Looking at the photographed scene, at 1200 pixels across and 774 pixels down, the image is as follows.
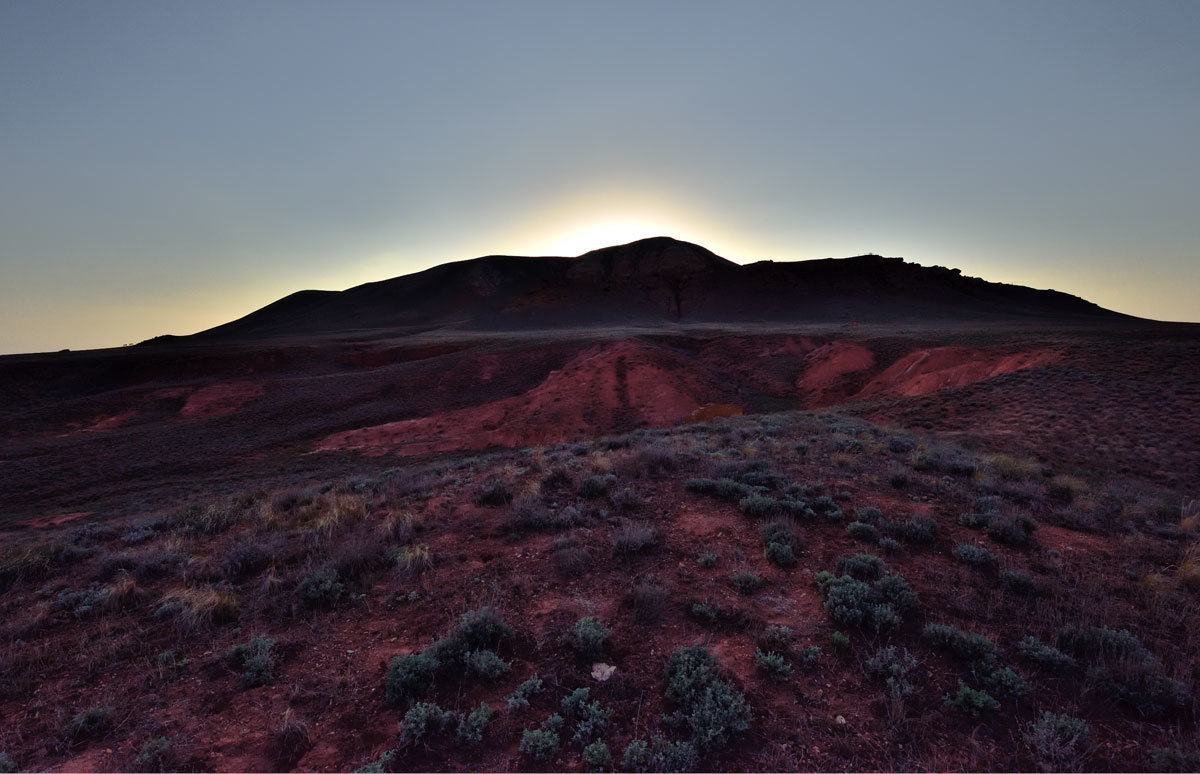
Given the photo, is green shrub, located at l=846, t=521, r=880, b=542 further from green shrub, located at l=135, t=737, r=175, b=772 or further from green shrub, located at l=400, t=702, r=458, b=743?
green shrub, located at l=135, t=737, r=175, b=772

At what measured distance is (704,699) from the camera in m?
3.29

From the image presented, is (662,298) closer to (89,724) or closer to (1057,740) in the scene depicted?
(1057,740)

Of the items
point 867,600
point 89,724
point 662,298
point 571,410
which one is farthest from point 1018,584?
point 662,298

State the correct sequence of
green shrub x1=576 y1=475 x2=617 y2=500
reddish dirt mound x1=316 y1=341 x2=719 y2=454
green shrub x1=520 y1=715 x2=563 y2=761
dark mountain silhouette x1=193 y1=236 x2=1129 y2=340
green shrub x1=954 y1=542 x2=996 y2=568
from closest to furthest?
green shrub x1=520 y1=715 x2=563 y2=761
green shrub x1=954 y1=542 x2=996 y2=568
green shrub x1=576 y1=475 x2=617 y2=500
reddish dirt mound x1=316 y1=341 x2=719 y2=454
dark mountain silhouette x1=193 y1=236 x2=1129 y2=340

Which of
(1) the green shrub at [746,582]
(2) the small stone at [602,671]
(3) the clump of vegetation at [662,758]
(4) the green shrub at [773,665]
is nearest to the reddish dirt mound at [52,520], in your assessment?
(2) the small stone at [602,671]

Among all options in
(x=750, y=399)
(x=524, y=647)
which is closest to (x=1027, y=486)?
(x=524, y=647)

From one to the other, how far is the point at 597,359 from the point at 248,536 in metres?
27.6

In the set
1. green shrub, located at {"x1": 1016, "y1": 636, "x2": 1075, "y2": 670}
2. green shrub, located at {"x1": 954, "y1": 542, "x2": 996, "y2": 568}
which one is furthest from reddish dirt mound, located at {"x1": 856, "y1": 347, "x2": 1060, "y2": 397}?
green shrub, located at {"x1": 1016, "y1": 636, "x2": 1075, "y2": 670}

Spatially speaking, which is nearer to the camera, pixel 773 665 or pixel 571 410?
pixel 773 665

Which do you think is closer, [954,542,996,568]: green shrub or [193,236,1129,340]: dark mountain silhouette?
[954,542,996,568]: green shrub

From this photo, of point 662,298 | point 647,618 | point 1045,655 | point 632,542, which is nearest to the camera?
point 1045,655

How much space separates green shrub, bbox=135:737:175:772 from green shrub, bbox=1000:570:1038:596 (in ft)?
24.3

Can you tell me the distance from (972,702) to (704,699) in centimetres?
190

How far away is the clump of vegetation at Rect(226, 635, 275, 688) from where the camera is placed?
391cm
